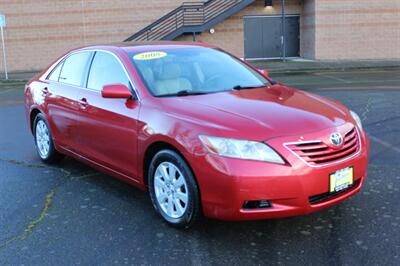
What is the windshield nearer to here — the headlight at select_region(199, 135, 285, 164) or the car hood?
the car hood

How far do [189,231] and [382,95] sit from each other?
870cm

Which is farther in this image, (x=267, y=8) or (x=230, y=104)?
(x=267, y=8)

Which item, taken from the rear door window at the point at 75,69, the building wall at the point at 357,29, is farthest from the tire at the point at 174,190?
the building wall at the point at 357,29

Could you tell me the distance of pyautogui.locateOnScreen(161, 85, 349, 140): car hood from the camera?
3.80m

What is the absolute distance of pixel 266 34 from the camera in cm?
2489

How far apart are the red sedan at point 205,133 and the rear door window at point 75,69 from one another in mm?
18

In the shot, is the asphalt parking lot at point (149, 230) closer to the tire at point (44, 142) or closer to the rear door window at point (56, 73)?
the tire at point (44, 142)

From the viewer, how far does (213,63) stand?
518 cm

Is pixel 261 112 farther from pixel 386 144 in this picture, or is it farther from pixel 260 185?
pixel 386 144

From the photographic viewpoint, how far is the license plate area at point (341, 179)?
3.83 m

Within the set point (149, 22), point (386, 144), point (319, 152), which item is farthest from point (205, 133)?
point (149, 22)

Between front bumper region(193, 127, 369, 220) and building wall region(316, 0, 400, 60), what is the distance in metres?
20.9

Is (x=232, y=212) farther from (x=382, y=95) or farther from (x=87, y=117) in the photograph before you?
(x=382, y=95)

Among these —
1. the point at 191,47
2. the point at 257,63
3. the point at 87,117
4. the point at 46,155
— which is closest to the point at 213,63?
the point at 191,47
